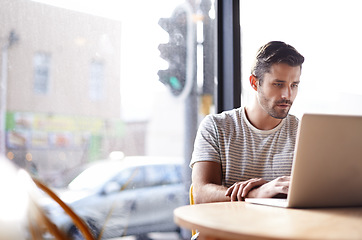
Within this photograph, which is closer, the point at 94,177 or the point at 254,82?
the point at 254,82

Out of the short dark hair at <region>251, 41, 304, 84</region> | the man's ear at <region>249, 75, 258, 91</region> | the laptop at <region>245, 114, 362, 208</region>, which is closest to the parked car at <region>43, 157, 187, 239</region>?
the man's ear at <region>249, 75, 258, 91</region>

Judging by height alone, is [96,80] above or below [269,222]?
above

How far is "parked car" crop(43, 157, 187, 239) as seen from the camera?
2529 millimetres

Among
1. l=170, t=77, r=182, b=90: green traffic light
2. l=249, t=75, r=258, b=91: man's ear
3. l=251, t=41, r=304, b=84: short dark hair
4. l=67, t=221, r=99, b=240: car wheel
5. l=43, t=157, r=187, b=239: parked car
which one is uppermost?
l=251, t=41, r=304, b=84: short dark hair

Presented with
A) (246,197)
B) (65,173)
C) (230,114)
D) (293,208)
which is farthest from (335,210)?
(65,173)

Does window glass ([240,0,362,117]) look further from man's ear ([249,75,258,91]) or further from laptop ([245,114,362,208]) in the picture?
laptop ([245,114,362,208])

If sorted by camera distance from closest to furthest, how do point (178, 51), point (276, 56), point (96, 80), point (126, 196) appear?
point (276, 56)
point (96, 80)
point (126, 196)
point (178, 51)

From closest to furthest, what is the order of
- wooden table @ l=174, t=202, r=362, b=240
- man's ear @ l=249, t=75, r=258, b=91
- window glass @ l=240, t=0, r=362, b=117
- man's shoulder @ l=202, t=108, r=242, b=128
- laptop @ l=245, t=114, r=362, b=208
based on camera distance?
wooden table @ l=174, t=202, r=362, b=240 → laptop @ l=245, t=114, r=362, b=208 → man's shoulder @ l=202, t=108, r=242, b=128 → man's ear @ l=249, t=75, r=258, b=91 → window glass @ l=240, t=0, r=362, b=117

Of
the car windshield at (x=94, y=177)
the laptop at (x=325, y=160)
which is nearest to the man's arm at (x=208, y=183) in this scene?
the laptop at (x=325, y=160)

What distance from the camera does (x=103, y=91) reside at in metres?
2.63

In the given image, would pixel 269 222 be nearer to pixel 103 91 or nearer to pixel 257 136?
pixel 257 136

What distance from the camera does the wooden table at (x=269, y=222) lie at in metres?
0.91

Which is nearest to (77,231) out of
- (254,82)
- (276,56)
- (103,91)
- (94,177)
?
(94,177)

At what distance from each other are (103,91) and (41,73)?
424mm
